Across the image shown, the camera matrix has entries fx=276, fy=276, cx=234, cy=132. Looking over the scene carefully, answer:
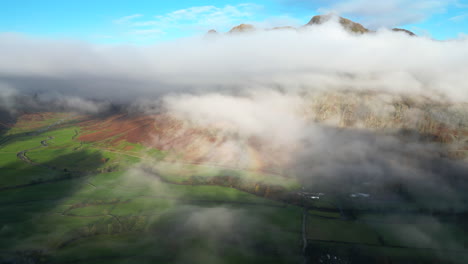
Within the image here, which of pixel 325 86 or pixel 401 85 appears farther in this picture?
pixel 325 86

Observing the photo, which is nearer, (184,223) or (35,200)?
(184,223)

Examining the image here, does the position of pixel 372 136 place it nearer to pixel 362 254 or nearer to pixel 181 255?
pixel 362 254

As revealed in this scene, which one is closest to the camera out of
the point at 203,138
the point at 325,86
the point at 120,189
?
the point at 120,189

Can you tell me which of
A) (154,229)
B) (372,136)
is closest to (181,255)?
(154,229)

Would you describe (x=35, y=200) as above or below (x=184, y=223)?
below

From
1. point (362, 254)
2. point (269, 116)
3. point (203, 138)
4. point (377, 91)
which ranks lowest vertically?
point (362, 254)

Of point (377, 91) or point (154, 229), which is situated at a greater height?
point (377, 91)

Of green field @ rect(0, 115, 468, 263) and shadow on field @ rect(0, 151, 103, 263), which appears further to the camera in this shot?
green field @ rect(0, 115, 468, 263)

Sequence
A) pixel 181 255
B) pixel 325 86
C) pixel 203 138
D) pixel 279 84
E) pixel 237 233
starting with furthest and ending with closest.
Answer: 1. pixel 279 84
2. pixel 325 86
3. pixel 203 138
4. pixel 237 233
5. pixel 181 255
